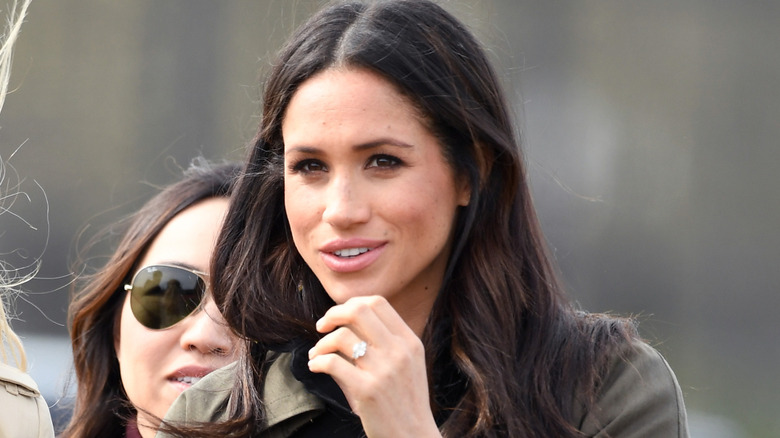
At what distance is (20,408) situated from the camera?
2504 mm

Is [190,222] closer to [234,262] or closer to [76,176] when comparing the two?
[234,262]

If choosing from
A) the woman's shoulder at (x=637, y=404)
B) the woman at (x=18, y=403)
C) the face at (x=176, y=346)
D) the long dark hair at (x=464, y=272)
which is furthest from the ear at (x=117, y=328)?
the woman's shoulder at (x=637, y=404)

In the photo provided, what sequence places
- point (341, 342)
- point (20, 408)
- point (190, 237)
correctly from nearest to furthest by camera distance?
1. point (341, 342)
2. point (20, 408)
3. point (190, 237)

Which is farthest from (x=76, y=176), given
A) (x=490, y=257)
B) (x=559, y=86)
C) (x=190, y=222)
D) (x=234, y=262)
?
(x=490, y=257)

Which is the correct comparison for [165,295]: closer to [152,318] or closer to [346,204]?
→ [152,318]

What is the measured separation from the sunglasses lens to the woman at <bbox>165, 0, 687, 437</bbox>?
598 millimetres

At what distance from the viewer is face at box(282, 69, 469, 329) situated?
258 centimetres

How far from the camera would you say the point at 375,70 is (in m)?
2.67

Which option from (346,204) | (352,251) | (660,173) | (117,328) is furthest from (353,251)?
(660,173)

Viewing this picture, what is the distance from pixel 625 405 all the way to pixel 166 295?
1541mm

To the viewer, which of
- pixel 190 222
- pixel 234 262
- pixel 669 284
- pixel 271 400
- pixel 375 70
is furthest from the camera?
pixel 669 284

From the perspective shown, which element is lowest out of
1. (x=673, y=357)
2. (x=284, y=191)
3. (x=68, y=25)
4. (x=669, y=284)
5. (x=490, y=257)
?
(x=673, y=357)

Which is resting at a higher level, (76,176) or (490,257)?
(76,176)

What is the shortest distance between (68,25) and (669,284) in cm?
404
